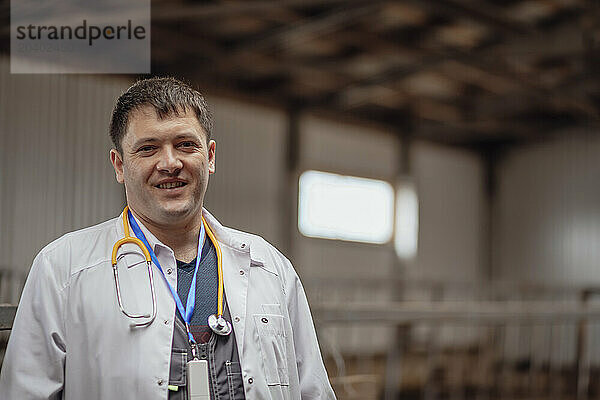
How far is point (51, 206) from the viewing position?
849 cm

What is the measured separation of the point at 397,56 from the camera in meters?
10.4

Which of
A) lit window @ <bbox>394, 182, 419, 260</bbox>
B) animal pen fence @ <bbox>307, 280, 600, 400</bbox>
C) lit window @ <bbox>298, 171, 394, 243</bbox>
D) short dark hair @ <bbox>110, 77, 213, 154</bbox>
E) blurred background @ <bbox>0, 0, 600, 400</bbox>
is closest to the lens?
short dark hair @ <bbox>110, 77, 213, 154</bbox>

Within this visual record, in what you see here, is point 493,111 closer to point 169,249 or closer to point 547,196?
point 547,196

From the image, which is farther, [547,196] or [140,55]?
[547,196]

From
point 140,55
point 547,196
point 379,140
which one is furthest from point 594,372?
point 140,55

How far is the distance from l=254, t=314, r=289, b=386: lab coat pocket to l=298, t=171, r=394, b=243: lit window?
32.0ft

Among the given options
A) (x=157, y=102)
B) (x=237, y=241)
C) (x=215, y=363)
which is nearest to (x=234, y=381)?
(x=215, y=363)

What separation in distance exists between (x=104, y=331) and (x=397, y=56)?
30.5 feet

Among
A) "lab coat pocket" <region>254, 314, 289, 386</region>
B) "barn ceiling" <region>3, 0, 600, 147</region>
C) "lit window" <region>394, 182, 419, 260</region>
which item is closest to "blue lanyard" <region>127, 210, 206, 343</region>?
"lab coat pocket" <region>254, 314, 289, 386</region>

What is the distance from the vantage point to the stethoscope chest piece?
1.58 meters

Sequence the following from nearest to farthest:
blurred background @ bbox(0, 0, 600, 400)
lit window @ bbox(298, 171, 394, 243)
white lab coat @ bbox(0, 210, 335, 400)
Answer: white lab coat @ bbox(0, 210, 335, 400) < blurred background @ bbox(0, 0, 600, 400) < lit window @ bbox(298, 171, 394, 243)

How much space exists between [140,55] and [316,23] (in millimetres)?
3990

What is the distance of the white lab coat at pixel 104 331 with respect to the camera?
150 centimetres

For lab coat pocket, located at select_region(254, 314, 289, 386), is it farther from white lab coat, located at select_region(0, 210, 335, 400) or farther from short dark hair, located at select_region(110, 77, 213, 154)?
short dark hair, located at select_region(110, 77, 213, 154)
